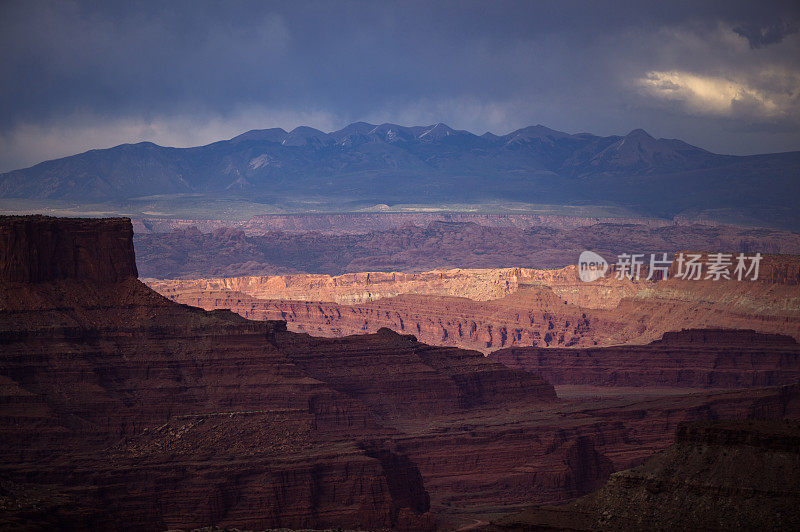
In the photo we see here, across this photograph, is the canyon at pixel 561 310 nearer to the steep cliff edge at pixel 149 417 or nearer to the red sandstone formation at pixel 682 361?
the red sandstone formation at pixel 682 361

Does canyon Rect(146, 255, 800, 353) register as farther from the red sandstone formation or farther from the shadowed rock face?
the shadowed rock face

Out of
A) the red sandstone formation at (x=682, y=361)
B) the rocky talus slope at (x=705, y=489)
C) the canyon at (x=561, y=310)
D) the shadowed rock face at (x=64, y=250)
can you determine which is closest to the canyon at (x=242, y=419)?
the shadowed rock face at (x=64, y=250)

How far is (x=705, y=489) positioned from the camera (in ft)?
177

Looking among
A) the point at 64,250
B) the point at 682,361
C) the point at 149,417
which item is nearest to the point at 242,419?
the point at 149,417

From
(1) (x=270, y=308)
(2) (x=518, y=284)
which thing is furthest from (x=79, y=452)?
(2) (x=518, y=284)

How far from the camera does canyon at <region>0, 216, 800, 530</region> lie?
244 ft

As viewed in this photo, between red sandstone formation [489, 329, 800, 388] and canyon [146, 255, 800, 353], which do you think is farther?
canyon [146, 255, 800, 353]

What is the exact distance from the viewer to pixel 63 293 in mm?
89250

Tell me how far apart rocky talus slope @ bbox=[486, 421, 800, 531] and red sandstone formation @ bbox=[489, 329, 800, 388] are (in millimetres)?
76155

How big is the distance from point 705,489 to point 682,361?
82.6 meters

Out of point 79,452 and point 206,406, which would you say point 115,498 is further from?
point 206,406

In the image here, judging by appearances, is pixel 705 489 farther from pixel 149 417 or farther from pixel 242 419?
pixel 149 417

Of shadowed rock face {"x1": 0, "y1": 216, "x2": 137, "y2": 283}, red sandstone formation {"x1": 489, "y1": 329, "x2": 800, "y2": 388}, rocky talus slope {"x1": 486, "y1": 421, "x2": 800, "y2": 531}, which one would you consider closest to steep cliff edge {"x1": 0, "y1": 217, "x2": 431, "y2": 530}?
shadowed rock face {"x1": 0, "y1": 216, "x2": 137, "y2": 283}

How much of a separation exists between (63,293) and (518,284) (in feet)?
337
